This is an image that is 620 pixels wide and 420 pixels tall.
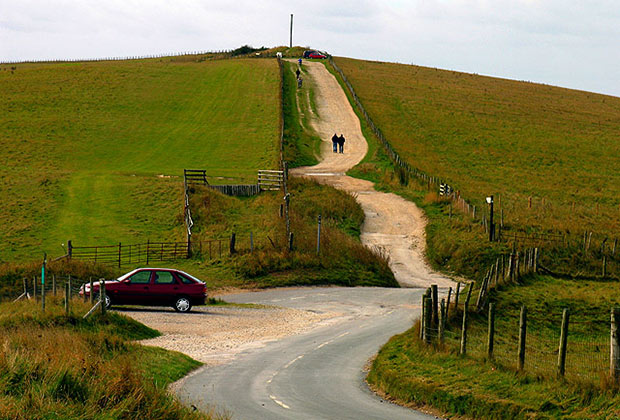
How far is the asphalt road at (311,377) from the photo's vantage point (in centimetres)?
1614

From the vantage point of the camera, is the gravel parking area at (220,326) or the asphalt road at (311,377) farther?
the gravel parking area at (220,326)

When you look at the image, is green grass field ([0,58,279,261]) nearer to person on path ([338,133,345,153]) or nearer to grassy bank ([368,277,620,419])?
person on path ([338,133,345,153])

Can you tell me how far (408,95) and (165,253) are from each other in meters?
70.3

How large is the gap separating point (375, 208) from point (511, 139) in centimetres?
3467

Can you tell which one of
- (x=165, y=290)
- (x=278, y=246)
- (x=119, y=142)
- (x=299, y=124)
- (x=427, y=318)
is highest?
(x=299, y=124)

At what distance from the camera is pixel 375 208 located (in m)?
55.9

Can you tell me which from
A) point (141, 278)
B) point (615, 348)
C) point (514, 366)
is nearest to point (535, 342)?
point (514, 366)

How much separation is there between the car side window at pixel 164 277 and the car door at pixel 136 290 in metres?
0.28

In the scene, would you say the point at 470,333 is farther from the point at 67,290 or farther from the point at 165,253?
the point at 165,253

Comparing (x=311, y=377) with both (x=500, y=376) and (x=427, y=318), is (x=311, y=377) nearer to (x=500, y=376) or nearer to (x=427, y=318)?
(x=427, y=318)

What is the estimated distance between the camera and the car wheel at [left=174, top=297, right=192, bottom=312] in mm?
30531

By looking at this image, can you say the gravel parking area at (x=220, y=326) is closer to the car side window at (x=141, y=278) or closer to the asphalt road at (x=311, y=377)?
the asphalt road at (x=311, y=377)

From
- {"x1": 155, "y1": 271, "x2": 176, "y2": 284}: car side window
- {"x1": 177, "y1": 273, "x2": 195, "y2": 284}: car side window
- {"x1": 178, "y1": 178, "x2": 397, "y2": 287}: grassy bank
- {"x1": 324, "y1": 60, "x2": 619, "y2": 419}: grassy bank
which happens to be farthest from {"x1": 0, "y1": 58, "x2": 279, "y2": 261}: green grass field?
{"x1": 324, "y1": 60, "x2": 619, "y2": 419}: grassy bank

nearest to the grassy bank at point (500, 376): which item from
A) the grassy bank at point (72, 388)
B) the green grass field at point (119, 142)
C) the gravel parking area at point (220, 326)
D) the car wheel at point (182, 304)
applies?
the gravel parking area at point (220, 326)
